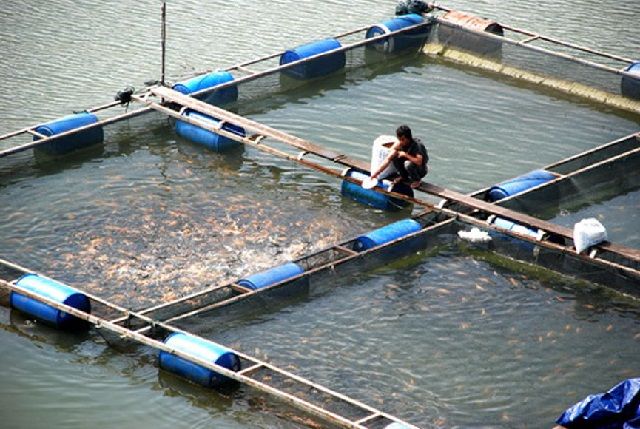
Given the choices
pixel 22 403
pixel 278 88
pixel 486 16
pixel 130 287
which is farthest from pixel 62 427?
pixel 486 16

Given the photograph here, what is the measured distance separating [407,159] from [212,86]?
384 cm

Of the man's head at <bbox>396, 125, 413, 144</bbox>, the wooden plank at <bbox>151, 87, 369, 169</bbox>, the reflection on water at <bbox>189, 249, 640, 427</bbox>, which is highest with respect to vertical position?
the man's head at <bbox>396, 125, 413, 144</bbox>

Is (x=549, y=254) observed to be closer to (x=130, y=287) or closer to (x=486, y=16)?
(x=130, y=287)

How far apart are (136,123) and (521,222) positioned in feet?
18.3

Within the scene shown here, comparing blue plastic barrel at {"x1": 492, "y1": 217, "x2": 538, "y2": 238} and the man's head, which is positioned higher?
the man's head

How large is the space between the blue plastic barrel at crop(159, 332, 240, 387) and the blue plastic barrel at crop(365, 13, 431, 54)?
29.6 feet

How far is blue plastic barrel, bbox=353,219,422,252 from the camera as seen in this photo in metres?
16.3

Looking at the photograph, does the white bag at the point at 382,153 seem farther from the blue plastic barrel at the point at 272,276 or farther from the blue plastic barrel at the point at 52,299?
the blue plastic barrel at the point at 52,299

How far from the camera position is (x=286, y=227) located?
675 inches

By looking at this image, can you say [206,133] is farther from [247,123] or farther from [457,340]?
[457,340]

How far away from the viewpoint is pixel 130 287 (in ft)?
51.2

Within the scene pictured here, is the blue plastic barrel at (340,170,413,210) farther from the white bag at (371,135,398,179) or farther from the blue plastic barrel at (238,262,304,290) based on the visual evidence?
the blue plastic barrel at (238,262,304,290)

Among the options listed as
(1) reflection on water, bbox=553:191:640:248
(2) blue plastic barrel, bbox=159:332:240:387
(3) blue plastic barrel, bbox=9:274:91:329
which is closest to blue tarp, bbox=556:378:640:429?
(2) blue plastic barrel, bbox=159:332:240:387

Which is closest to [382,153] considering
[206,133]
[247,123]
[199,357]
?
[247,123]
